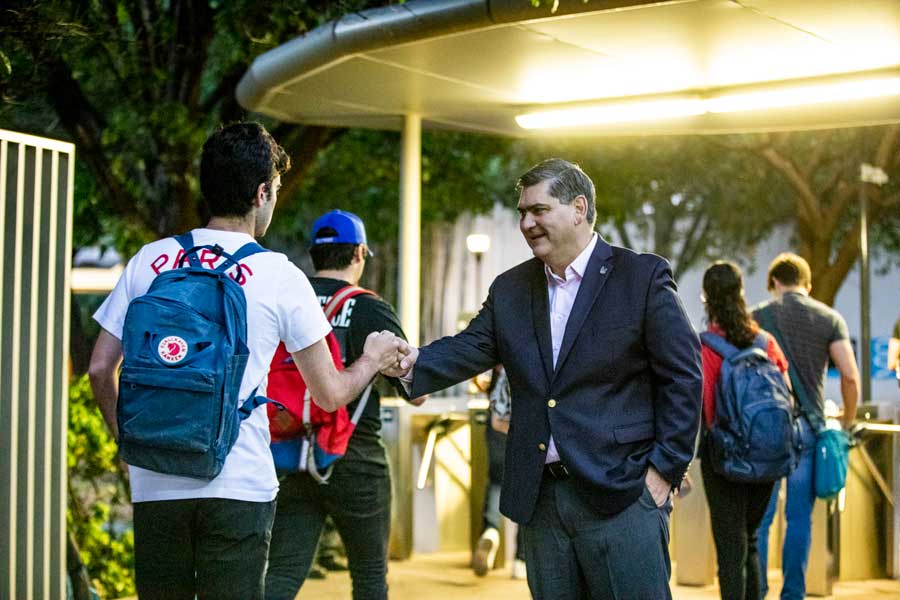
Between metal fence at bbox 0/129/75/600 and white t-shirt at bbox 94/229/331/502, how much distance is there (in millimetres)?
1701

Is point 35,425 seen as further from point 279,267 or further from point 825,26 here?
point 825,26

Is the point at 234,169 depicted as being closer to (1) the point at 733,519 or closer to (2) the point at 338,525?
(2) the point at 338,525

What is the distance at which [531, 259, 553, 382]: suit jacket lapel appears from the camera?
160 inches

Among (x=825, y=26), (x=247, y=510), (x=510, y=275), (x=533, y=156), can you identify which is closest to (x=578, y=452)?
(x=510, y=275)

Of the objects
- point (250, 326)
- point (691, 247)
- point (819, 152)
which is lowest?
point (250, 326)

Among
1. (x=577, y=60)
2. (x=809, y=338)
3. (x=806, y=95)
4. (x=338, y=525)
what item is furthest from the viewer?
(x=806, y=95)

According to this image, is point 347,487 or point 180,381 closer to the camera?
point 180,381

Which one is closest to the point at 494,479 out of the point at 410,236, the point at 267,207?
the point at 410,236

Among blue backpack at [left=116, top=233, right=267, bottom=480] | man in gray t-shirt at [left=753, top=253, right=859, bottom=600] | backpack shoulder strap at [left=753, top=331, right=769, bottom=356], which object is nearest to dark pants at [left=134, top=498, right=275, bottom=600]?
blue backpack at [left=116, top=233, right=267, bottom=480]

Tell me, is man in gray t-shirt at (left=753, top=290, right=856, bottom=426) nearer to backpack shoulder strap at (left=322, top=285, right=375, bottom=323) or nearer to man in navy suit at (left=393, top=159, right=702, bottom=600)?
backpack shoulder strap at (left=322, top=285, right=375, bottom=323)

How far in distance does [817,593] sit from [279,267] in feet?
19.7

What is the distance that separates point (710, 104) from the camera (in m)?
8.45

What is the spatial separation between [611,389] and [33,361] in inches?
102

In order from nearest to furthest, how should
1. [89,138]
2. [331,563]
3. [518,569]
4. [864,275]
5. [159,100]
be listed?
1. [518,569]
2. [331,563]
3. [89,138]
4. [159,100]
5. [864,275]
